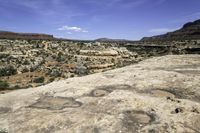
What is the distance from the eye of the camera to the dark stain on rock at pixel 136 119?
9958 millimetres

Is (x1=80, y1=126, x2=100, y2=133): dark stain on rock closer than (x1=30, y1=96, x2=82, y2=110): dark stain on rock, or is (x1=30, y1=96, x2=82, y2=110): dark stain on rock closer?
(x1=80, y1=126, x2=100, y2=133): dark stain on rock

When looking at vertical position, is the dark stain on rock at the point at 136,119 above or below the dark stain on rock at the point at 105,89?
below

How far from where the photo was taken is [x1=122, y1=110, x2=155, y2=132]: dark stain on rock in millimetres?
9958

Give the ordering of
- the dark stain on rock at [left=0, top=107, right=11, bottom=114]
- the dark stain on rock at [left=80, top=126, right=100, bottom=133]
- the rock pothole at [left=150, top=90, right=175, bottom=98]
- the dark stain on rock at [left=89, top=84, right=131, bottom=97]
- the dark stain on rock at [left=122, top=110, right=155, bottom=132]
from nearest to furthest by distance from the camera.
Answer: the dark stain on rock at [left=80, top=126, right=100, bottom=133]
the dark stain on rock at [left=122, top=110, right=155, bottom=132]
the dark stain on rock at [left=0, top=107, right=11, bottom=114]
the rock pothole at [left=150, top=90, right=175, bottom=98]
the dark stain on rock at [left=89, top=84, right=131, bottom=97]

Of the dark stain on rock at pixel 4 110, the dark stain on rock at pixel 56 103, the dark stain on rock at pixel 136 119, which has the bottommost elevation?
the dark stain on rock at pixel 4 110

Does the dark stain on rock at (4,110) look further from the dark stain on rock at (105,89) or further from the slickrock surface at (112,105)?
the dark stain on rock at (105,89)

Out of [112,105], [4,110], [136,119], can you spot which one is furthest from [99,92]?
[4,110]

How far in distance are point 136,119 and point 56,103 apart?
4.30 metres

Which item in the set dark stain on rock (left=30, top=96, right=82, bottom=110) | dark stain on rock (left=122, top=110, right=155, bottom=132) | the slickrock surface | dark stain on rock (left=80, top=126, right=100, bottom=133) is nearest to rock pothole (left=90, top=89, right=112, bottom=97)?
the slickrock surface

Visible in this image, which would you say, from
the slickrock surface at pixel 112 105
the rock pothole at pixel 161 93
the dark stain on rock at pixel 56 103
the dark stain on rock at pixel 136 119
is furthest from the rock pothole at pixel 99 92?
the dark stain on rock at pixel 136 119

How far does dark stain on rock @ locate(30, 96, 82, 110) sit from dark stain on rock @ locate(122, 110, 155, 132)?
2.66 metres

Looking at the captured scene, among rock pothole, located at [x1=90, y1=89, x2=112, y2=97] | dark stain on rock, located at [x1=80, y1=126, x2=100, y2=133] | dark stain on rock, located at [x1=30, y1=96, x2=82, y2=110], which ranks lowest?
dark stain on rock, located at [x1=80, y1=126, x2=100, y2=133]

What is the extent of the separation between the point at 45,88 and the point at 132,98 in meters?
5.73

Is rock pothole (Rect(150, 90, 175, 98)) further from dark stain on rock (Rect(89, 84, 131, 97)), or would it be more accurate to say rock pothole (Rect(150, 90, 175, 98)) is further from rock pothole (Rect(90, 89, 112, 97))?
rock pothole (Rect(90, 89, 112, 97))
